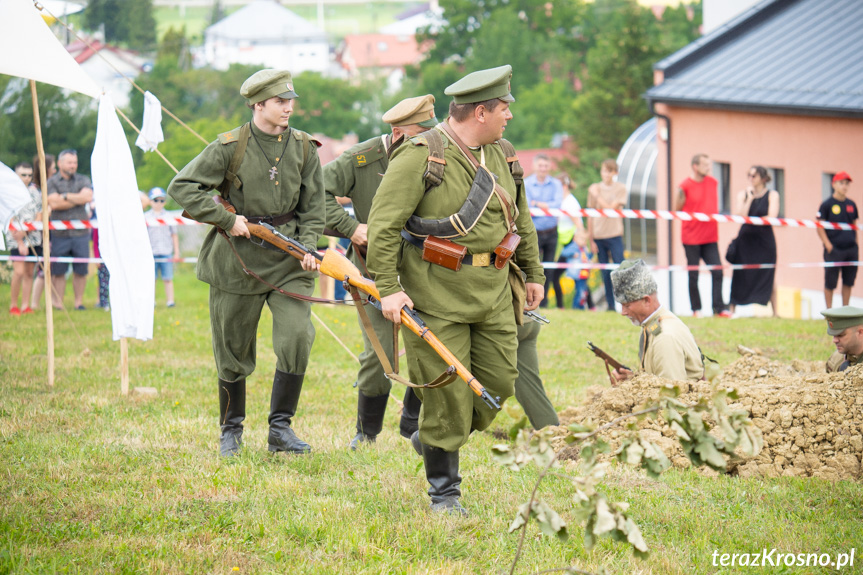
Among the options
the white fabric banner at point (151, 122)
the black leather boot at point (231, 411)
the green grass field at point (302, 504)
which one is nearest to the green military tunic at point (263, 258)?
the black leather boot at point (231, 411)

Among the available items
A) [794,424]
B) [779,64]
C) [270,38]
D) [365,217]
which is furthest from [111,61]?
[794,424]

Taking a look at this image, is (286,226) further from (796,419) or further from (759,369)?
(759,369)

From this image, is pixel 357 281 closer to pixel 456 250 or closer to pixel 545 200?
pixel 456 250

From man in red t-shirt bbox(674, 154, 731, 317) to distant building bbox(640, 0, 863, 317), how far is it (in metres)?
5.16

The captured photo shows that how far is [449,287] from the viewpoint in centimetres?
444

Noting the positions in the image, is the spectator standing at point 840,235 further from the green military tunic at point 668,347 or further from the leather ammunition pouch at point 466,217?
the leather ammunition pouch at point 466,217

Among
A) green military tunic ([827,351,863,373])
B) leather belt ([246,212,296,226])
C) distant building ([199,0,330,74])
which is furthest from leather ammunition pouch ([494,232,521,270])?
distant building ([199,0,330,74])

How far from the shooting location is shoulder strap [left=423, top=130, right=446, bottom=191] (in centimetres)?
431

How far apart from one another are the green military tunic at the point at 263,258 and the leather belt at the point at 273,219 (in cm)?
2

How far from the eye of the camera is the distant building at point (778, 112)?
715 inches

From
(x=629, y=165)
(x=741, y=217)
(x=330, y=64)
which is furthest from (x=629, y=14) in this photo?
(x=330, y=64)

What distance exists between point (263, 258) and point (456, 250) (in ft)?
5.82

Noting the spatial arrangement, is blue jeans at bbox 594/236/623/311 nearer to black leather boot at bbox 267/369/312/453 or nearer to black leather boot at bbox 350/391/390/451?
black leather boot at bbox 350/391/390/451

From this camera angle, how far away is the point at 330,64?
130375 millimetres
